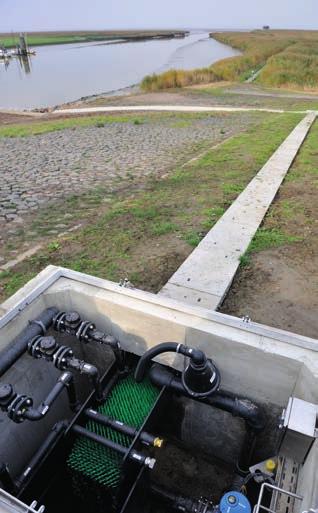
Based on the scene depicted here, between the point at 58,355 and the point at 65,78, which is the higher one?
the point at 65,78

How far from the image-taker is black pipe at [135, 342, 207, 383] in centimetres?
301

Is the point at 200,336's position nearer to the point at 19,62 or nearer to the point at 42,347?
the point at 42,347

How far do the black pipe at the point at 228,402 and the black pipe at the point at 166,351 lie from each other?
175mm

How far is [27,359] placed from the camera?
374 centimetres

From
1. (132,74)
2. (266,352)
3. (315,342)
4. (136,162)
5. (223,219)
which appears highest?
(132,74)

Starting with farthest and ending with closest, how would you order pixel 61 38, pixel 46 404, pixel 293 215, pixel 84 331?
pixel 61 38 < pixel 293 215 < pixel 84 331 < pixel 46 404

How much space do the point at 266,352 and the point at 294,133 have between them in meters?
13.6

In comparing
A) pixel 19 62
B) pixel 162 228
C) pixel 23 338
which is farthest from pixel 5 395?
pixel 19 62

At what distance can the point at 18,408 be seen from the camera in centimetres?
283

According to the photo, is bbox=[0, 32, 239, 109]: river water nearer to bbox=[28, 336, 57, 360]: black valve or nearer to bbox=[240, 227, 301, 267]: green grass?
bbox=[240, 227, 301, 267]: green grass

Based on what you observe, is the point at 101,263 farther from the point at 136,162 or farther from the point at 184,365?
the point at 136,162

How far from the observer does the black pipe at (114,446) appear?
297cm

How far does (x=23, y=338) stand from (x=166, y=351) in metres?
1.35

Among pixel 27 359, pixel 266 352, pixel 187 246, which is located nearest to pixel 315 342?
pixel 266 352
